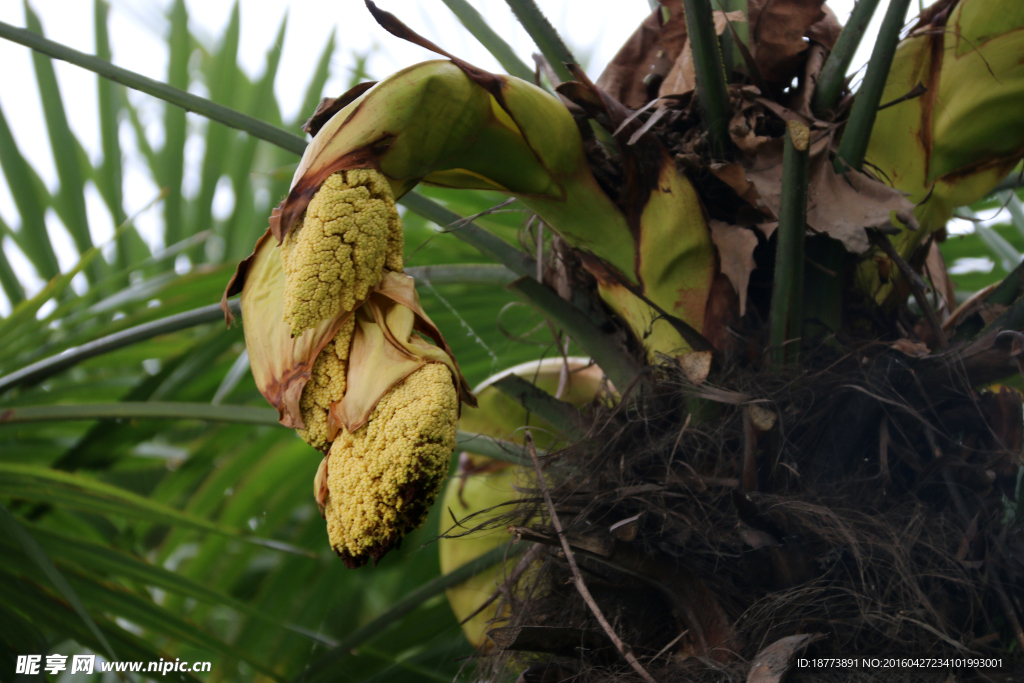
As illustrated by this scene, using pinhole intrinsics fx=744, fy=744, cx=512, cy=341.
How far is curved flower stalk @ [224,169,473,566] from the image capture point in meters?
0.36

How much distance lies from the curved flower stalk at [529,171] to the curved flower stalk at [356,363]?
0.03 m

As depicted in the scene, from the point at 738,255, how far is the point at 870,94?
14cm

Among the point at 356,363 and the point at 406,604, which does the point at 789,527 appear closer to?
the point at 356,363

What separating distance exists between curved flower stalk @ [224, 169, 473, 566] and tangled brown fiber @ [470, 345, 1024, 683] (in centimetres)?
15

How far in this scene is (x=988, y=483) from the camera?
54 cm

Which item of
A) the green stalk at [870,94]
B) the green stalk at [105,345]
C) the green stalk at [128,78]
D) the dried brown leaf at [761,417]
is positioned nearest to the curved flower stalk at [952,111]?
the green stalk at [870,94]

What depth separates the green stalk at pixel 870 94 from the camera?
1.66ft

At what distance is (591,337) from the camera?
25.2 inches

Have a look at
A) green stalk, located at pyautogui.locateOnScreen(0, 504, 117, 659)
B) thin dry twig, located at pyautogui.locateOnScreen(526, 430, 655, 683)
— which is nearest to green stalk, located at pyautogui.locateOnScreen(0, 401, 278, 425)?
green stalk, located at pyautogui.locateOnScreen(0, 504, 117, 659)

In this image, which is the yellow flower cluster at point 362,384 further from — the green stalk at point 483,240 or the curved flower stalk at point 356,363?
the green stalk at point 483,240

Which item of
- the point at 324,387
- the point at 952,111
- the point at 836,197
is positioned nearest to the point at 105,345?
the point at 324,387

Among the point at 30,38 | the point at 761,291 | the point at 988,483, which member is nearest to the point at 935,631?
the point at 988,483

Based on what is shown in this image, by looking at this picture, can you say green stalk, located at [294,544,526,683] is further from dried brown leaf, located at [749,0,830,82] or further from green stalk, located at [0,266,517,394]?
dried brown leaf, located at [749,0,830,82]

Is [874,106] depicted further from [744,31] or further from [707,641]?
[707,641]
